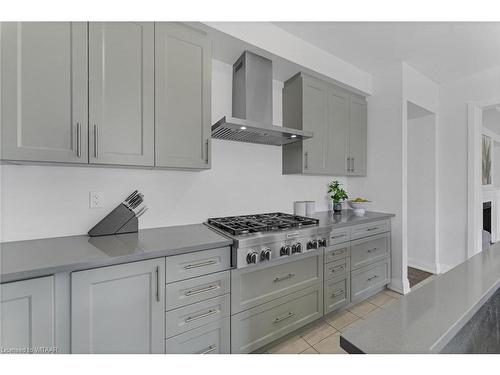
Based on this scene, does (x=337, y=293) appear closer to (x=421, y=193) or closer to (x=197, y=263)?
(x=197, y=263)

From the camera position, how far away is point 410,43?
2.32m

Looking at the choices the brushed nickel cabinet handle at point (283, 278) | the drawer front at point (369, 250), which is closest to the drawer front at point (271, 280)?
the brushed nickel cabinet handle at point (283, 278)

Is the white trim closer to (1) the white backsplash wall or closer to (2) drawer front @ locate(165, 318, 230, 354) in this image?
(1) the white backsplash wall

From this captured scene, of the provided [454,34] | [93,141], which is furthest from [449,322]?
[454,34]

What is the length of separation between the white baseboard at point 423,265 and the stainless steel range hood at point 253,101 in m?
2.82

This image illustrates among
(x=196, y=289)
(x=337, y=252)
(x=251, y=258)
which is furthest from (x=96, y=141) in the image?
(x=337, y=252)

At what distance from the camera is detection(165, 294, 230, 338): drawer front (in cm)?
131

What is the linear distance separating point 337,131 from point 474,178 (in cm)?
198

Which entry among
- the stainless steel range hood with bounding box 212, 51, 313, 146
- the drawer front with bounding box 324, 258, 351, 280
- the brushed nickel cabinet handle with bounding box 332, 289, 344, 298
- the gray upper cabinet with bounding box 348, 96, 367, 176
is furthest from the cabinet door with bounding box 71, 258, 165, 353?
the gray upper cabinet with bounding box 348, 96, 367, 176

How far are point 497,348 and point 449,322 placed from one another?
461 mm

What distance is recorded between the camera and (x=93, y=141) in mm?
1354

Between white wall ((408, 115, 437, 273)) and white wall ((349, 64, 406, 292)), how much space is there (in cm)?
105

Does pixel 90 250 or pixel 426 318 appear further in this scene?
pixel 90 250
